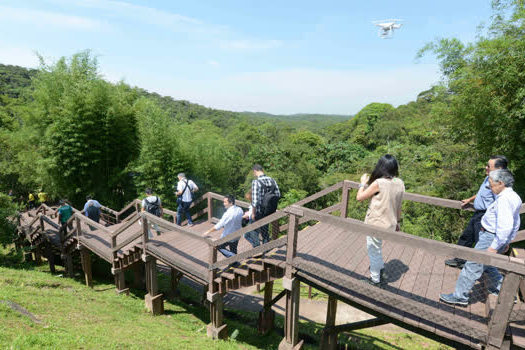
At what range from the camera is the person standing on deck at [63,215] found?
367 inches

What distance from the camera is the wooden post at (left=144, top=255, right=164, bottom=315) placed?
6.73 metres

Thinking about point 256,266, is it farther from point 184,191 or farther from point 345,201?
point 184,191

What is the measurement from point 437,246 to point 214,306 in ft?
13.8

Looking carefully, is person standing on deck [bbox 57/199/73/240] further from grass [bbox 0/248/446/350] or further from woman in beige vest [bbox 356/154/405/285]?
woman in beige vest [bbox 356/154/405/285]

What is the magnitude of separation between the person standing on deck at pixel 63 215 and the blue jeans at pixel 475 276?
10378 millimetres

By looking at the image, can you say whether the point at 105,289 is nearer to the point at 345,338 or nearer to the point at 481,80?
the point at 345,338

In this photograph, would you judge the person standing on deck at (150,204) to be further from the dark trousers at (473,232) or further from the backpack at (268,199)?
the dark trousers at (473,232)

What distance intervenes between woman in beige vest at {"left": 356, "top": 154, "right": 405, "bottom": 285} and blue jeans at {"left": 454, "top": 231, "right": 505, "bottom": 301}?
2.64 feet

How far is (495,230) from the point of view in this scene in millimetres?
3084

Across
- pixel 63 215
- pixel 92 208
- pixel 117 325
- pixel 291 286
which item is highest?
pixel 291 286

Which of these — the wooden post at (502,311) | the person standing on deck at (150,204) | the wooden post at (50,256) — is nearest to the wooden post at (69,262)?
the wooden post at (50,256)

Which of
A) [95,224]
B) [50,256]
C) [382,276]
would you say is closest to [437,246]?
[382,276]

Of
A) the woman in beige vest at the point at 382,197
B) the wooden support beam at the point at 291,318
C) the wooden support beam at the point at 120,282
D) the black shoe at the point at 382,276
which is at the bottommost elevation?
the wooden support beam at the point at 120,282

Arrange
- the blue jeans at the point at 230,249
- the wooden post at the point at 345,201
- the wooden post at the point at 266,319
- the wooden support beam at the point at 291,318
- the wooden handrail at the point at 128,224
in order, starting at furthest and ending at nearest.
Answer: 1. the wooden post at the point at 266,319
2. the wooden handrail at the point at 128,224
3. the wooden post at the point at 345,201
4. the blue jeans at the point at 230,249
5. the wooden support beam at the point at 291,318
